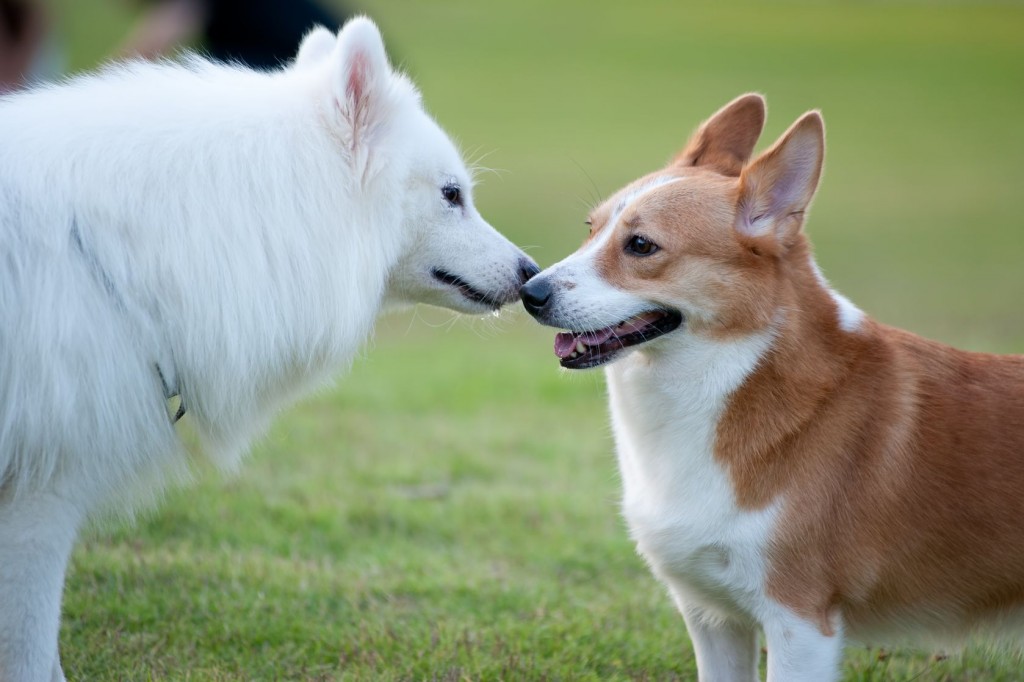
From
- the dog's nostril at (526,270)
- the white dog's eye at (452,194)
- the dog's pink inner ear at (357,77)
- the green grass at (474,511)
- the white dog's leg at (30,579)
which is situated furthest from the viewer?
the green grass at (474,511)

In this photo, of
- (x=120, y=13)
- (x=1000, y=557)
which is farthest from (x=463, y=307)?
(x=120, y=13)

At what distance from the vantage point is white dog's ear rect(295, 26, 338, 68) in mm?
4293

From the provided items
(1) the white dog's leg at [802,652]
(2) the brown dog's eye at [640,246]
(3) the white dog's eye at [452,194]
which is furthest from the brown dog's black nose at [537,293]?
(1) the white dog's leg at [802,652]

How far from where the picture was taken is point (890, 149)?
880 inches

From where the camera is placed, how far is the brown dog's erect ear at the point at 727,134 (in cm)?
423

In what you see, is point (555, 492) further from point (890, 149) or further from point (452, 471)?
point (890, 149)

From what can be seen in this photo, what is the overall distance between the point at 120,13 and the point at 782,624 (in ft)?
107

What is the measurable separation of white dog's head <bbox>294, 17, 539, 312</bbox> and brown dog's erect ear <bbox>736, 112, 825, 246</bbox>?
0.97 meters

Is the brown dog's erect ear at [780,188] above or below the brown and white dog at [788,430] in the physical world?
above

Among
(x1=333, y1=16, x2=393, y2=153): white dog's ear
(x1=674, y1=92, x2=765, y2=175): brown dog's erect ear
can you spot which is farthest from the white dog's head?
(x1=674, y1=92, x2=765, y2=175): brown dog's erect ear

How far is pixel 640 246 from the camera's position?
149 inches

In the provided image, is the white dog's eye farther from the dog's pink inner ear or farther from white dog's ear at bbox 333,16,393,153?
the dog's pink inner ear

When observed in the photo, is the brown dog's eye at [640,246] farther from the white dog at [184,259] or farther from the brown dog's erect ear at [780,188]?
the white dog at [184,259]

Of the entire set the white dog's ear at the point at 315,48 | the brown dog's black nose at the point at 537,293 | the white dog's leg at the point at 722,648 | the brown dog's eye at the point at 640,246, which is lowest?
the white dog's leg at the point at 722,648
